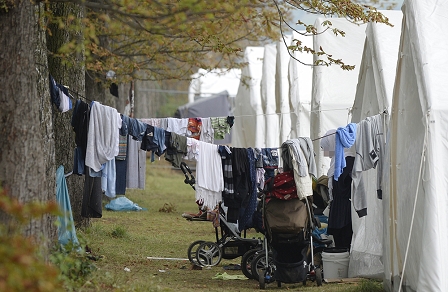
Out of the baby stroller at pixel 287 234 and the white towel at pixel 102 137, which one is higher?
the white towel at pixel 102 137

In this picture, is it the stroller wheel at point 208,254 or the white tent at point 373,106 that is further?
the stroller wheel at point 208,254

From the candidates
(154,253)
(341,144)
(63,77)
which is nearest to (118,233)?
(154,253)

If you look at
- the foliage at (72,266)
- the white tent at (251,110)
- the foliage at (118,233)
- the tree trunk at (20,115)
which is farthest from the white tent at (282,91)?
the tree trunk at (20,115)

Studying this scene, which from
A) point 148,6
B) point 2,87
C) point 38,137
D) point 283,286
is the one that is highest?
point 148,6

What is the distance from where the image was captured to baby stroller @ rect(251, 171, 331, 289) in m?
8.90

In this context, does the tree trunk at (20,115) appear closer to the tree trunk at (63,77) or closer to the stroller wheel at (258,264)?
the stroller wheel at (258,264)

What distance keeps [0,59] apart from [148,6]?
1.72 metres

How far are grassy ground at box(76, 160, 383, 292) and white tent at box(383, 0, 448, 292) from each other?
879mm

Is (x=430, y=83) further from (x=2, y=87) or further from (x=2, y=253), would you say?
(x=2, y=253)

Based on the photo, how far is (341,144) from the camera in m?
9.43

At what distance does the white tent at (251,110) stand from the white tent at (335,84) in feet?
21.1

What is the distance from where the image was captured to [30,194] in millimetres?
7355

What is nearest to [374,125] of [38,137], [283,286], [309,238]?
[309,238]

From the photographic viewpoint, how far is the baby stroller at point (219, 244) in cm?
1034
